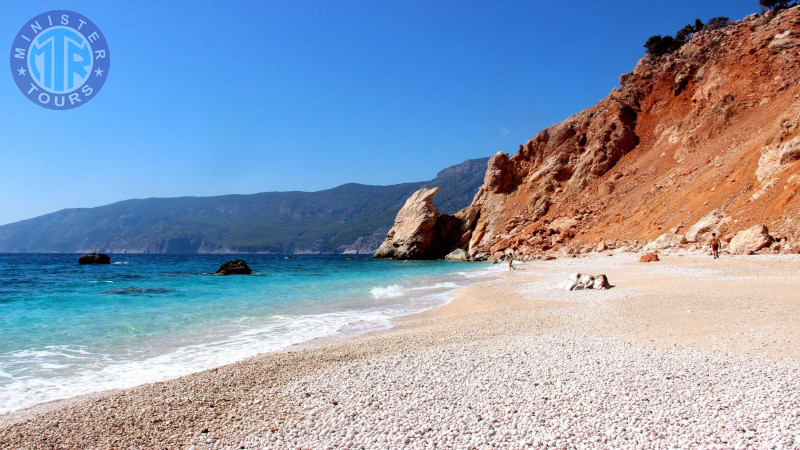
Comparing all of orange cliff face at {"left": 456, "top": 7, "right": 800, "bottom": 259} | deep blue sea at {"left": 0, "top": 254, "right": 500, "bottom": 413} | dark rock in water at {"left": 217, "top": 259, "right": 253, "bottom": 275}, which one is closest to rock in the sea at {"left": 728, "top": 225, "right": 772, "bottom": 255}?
orange cliff face at {"left": 456, "top": 7, "right": 800, "bottom": 259}

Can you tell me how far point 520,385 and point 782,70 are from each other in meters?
58.2

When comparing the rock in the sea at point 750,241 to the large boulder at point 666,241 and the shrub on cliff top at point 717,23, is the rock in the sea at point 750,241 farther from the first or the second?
the shrub on cliff top at point 717,23

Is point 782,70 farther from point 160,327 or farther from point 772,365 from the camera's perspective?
point 160,327

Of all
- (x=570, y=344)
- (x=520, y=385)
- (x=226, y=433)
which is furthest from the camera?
(x=570, y=344)

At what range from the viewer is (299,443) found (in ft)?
15.4

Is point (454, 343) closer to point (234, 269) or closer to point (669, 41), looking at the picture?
point (234, 269)

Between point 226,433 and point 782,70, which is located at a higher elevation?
point 782,70

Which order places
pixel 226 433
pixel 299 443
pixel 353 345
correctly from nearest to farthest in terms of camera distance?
pixel 299 443, pixel 226 433, pixel 353 345

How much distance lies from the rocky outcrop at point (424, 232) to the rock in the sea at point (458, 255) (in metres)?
3.48

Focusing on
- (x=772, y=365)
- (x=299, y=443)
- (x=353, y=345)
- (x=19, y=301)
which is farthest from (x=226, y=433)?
(x=19, y=301)

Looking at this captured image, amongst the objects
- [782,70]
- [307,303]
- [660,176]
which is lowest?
[307,303]

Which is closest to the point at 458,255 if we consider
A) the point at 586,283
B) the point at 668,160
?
the point at 668,160

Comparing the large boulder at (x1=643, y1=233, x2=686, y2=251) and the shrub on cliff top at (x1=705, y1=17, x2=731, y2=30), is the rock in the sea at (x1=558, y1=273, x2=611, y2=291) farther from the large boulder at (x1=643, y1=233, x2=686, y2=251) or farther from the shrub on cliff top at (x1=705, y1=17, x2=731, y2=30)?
the shrub on cliff top at (x1=705, y1=17, x2=731, y2=30)

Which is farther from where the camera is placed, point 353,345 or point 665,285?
point 665,285
